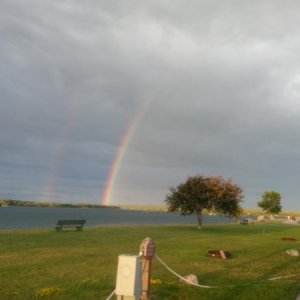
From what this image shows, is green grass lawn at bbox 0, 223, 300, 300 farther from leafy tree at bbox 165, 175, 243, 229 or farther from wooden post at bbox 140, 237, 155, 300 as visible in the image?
leafy tree at bbox 165, 175, 243, 229

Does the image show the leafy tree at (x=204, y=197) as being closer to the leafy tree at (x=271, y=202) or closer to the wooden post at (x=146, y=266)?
the wooden post at (x=146, y=266)

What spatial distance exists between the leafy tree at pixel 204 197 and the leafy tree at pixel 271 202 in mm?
58674

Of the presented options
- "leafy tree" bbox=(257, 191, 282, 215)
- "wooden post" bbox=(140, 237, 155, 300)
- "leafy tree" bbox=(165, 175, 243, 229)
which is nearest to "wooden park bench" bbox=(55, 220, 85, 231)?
"leafy tree" bbox=(165, 175, 243, 229)

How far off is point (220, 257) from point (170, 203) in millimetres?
28578

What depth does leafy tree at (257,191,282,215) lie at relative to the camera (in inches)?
4053

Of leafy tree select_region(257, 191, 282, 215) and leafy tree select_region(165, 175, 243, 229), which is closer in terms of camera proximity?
leafy tree select_region(165, 175, 243, 229)

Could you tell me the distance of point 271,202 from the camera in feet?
340

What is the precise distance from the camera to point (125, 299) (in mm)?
8680

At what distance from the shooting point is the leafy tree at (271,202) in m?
103

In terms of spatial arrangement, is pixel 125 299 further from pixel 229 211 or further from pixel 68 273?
pixel 229 211

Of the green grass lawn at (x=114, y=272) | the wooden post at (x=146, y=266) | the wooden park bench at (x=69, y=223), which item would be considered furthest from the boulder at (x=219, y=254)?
the wooden park bench at (x=69, y=223)

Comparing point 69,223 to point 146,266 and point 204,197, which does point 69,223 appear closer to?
point 204,197

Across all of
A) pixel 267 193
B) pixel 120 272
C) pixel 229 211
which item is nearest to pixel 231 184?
pixel 229 211

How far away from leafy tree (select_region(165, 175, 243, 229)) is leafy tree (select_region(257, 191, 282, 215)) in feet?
193
